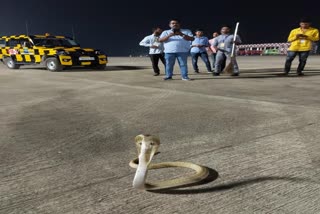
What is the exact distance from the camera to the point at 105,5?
54438mm

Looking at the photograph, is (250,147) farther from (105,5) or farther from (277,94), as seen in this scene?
(105,5)

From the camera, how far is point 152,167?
2.72 metres

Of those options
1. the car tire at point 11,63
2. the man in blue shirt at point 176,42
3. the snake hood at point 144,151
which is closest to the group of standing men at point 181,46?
the man in blue shirt at point 176,42

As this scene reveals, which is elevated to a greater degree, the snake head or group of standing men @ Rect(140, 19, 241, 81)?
group of standing men @ Rect(140, 19, 241, 81)

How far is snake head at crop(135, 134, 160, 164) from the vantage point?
6.56 ft

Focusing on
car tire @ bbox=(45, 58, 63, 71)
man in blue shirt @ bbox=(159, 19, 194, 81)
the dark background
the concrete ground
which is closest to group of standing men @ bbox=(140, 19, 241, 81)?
man in blue shirt @ bbox=(159, 19, 194, 81)

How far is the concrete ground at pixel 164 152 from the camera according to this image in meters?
2.17

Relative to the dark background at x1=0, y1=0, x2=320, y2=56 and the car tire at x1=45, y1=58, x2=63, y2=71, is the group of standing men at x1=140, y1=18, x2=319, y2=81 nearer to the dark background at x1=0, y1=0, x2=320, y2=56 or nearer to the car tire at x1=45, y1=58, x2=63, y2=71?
the car tire at x1=45, y1=58, x2=63, y2=71

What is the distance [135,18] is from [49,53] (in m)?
44.9

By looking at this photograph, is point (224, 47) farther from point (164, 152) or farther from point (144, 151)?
point (144, 151)

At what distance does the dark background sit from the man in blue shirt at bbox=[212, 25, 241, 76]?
1432 inches

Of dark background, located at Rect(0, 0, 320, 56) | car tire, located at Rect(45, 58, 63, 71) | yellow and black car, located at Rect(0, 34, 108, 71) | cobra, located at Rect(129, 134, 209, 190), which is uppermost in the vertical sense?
dark background, located at Rect(0, 0, 320, 56)

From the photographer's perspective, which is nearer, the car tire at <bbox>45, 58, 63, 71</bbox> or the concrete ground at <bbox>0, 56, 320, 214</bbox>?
the concrete ground at <bbox>0, 56, 320, 214</bbox>

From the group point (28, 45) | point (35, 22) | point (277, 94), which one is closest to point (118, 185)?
point (277, 94)
